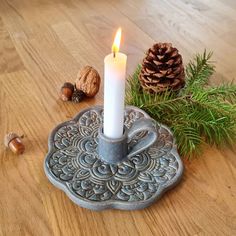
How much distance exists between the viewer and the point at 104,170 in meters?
0.55

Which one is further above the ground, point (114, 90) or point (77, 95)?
point (114, 90)

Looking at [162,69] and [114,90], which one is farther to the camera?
[162,69]

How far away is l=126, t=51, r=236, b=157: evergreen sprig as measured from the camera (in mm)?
611

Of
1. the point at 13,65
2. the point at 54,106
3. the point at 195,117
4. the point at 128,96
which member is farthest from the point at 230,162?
the point at 13,65

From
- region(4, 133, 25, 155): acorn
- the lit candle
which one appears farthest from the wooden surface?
the lit candle

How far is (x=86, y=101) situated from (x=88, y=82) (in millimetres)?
38

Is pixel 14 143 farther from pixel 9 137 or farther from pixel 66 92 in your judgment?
pixel 66 92

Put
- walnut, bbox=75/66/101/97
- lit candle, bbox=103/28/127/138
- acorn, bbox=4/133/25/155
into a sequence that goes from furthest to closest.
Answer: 1. walnut, bbox=75/66/101/97
2. acorn, bbox=4/133/25/155
3. lit candle, bbox=103/28/127/138

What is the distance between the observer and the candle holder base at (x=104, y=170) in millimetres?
518

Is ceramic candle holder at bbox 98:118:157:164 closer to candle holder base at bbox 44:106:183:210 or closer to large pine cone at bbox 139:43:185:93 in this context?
candle holder base at bbox 44:106:183:210

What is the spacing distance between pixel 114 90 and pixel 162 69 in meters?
0.16

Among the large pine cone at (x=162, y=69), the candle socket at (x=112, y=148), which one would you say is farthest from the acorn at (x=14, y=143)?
the large pine cone at (x=162, y=69)

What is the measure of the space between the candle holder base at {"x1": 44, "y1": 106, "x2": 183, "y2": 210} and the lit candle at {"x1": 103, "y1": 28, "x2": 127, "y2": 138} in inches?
2.1

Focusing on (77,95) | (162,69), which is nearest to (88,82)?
(77,95)
